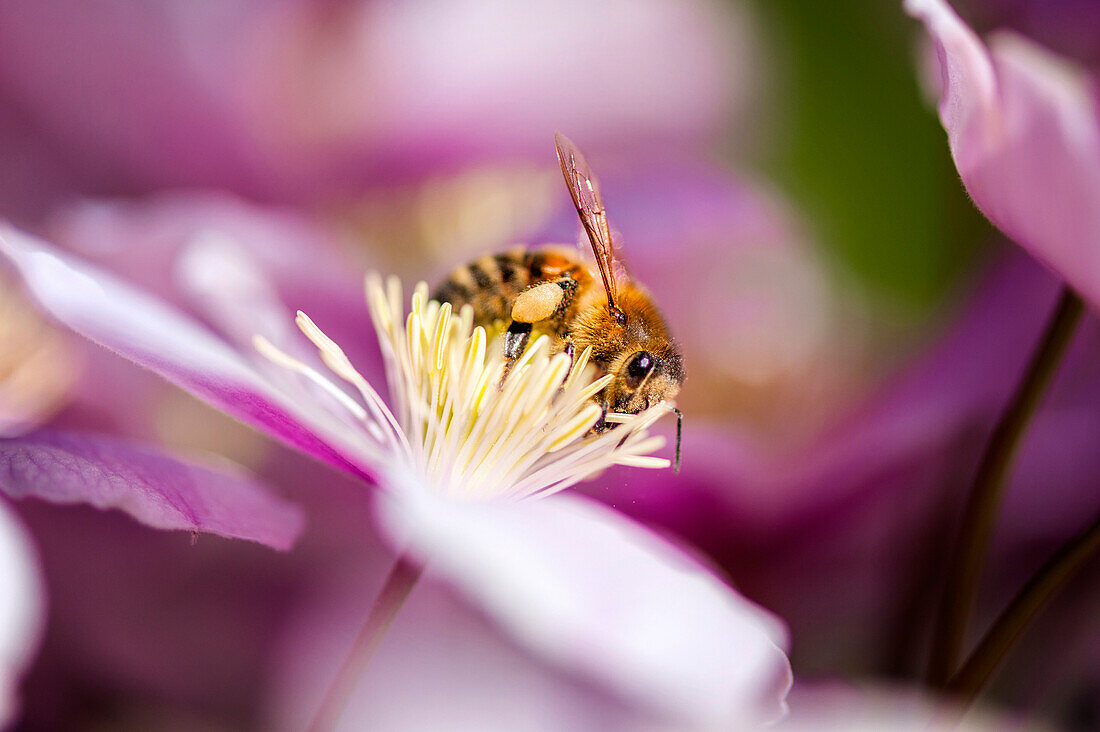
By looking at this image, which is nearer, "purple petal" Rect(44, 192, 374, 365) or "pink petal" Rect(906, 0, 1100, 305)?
"pink petal" Rect(906, 0, 1100, 305)

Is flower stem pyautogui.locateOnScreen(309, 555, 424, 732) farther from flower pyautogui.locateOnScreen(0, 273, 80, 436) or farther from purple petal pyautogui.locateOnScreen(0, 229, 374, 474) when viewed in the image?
flower pyautogui.locateOnScreen(0, 273, 80, 436)

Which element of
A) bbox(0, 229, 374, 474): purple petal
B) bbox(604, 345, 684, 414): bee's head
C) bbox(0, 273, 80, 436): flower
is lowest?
bbox(0, 273, 80, 436): flower

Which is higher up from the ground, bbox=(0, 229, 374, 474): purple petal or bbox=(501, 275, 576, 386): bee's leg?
bbox=(501, 275, 576, 386): bee's leg

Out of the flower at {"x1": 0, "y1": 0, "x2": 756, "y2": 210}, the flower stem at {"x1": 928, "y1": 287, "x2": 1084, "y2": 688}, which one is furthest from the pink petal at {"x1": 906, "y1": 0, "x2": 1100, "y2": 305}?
the flower at {"x1": 0, "y1": 0, "x2": 756, "y2": 210}

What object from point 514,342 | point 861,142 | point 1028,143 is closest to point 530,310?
point 514,342

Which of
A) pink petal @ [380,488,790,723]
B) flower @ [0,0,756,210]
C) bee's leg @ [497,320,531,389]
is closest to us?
pink petal @ [380,488,790,723]

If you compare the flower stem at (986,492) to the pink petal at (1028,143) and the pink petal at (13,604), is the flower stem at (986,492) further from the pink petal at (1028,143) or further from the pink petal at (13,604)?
the pink petal at (13,604)

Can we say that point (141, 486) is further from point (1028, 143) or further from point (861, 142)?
point (861, 142)

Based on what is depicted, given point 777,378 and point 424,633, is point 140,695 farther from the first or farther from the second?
point 777,378
